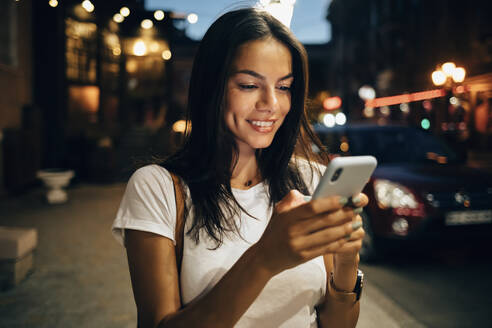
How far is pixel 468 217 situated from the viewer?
15.3 feet

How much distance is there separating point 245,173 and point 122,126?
54.0 feet

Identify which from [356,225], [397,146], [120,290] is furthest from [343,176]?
[397,146]

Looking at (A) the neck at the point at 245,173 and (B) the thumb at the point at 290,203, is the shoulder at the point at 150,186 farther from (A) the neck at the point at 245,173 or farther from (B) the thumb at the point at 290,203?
(B) the thumb at the point at 290,203

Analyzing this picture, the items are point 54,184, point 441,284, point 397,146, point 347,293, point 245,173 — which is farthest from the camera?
point 54,184

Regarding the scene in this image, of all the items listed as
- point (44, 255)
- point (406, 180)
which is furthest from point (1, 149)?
point (406, 180)

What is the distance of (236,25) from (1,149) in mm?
9541

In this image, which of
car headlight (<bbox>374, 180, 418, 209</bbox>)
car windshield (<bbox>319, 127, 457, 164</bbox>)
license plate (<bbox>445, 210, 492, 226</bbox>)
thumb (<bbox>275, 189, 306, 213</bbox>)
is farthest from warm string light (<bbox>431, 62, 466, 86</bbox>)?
thumb (<bbox>275, 189, 306, 213</bbox>)

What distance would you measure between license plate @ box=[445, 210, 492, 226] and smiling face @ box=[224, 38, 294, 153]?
3.83 meters

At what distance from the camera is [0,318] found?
11.3ft

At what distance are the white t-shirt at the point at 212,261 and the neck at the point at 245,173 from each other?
0.65 ft

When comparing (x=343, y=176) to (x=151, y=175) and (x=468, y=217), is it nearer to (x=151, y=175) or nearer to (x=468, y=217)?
(x=151, y=175)

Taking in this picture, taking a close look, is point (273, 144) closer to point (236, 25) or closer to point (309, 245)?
point (236, 25)

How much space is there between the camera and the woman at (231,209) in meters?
1.26

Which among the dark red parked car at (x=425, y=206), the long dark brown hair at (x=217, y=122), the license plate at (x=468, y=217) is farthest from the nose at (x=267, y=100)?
the license plate at (x=468, y=217)
